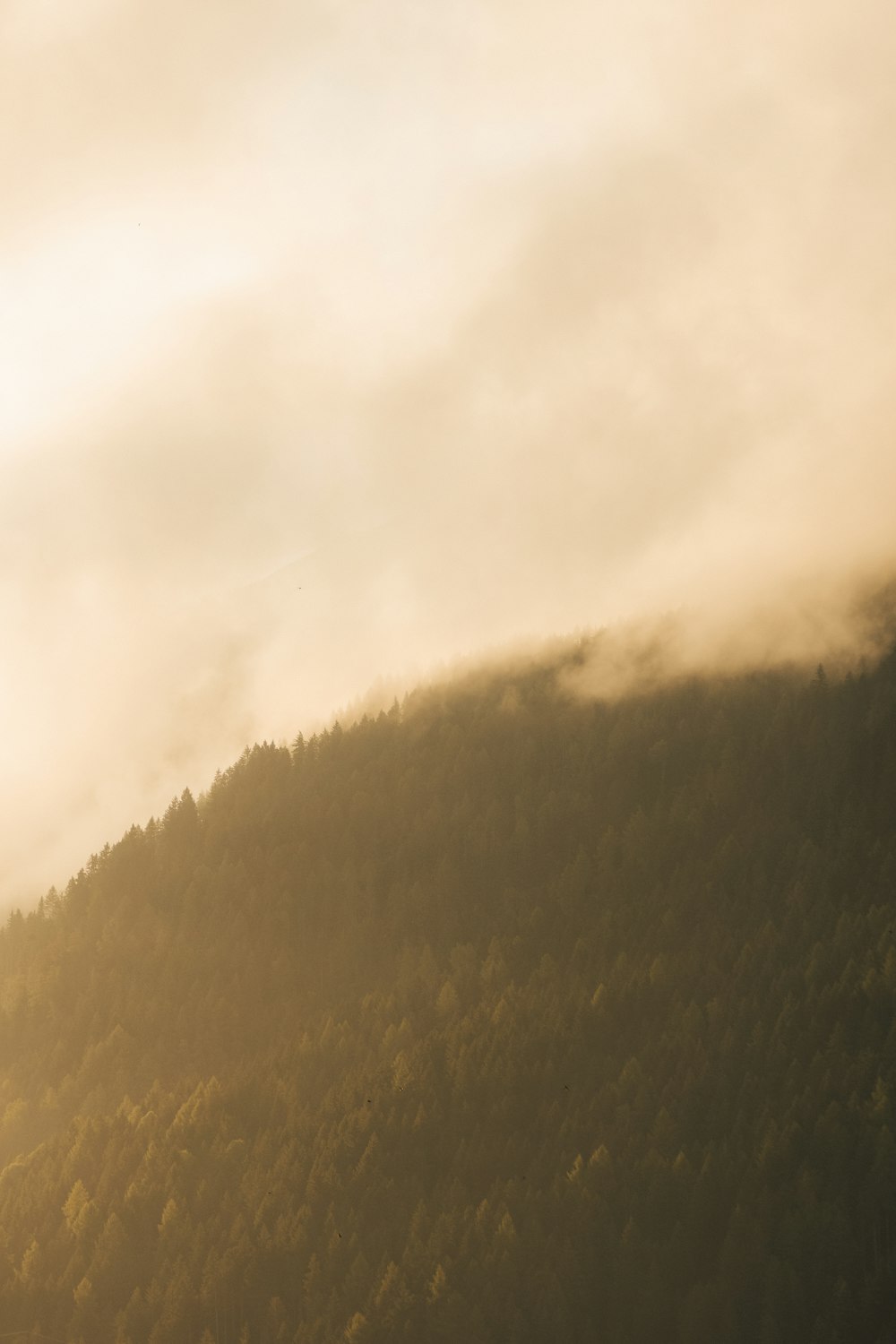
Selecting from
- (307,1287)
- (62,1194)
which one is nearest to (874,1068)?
(307,1287)

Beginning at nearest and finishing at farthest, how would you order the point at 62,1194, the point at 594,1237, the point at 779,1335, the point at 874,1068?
1. the point at 779,1335
2. the point at 594,1237
3. the point at 874,1068
4. the point at 62,1194

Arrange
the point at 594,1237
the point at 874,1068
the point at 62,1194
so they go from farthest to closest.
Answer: the point at 62,1194 → the point at 874,1068 → the point at 594,1237

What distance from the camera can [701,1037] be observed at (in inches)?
7800

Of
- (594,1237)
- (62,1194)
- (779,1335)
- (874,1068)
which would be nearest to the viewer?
(779,1335)

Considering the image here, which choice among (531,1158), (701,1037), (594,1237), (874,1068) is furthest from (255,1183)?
(874,1068)

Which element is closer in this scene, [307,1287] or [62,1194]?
[307,1287]

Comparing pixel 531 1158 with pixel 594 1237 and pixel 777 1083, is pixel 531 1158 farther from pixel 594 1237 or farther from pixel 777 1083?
pixel 777 1083

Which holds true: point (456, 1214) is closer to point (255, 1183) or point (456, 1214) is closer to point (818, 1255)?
point (255, 1183)

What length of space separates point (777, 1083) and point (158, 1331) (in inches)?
3227

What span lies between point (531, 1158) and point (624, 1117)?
1308 centimetres

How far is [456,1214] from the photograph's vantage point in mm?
172250

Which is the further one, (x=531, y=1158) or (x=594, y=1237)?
(x=531, y=1158)

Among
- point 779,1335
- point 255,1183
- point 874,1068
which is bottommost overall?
point 779,1335

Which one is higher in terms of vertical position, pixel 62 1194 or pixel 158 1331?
pixel 62 1194
